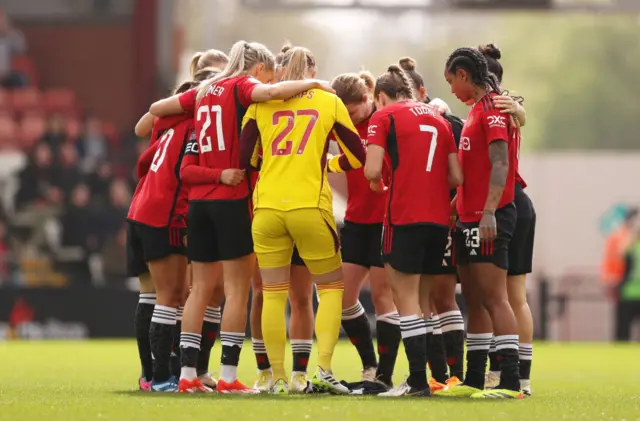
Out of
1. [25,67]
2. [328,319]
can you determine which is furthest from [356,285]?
[25,67]

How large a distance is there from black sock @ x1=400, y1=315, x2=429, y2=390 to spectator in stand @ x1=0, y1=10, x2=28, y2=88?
2092 centimetres

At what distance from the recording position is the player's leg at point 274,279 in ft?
29.0

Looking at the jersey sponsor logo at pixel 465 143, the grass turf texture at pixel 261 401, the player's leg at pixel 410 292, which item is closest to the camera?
the grass turf texture at pixel 261 401

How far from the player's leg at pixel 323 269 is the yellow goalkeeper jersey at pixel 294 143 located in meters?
0.11

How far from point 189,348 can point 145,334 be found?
2.21ft

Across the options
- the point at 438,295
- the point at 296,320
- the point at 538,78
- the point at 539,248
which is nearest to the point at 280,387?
the point at 296,320

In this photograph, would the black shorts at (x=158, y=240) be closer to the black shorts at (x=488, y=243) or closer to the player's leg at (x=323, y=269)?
the player's leg at (x=323, y=269)

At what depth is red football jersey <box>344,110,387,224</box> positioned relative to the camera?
980cm

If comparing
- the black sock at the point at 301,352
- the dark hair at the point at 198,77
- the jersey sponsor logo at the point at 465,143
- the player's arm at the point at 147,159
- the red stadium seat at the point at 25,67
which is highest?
the red stadium seat at the point at 25,67

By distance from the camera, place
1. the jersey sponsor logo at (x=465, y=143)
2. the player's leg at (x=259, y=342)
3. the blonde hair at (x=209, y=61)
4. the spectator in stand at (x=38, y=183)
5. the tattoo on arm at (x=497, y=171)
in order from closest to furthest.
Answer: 1. the tattoo on arm at (x=497, y=171)
2. the jersey sponsor logo at (x=465, y=143)
3. the player's leg at (x=259, y=342)
4. the blonde hair at (x=209, y=61)
5. the spectator in stand at (x=38, y=183)

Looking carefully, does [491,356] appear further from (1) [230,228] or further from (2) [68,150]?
(2) [68,150]

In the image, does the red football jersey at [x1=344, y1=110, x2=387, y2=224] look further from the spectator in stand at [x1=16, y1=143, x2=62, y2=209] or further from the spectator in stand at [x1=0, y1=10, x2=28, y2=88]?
the spectator in stand at [x1=0, y1=10, x2=28, y2=88]

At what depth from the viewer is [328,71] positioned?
66.4 meters

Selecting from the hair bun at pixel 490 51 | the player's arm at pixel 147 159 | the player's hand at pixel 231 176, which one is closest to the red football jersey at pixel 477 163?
the hair bun at pixel 490 51
